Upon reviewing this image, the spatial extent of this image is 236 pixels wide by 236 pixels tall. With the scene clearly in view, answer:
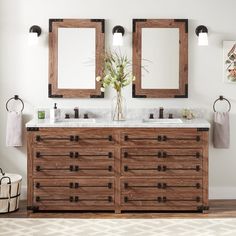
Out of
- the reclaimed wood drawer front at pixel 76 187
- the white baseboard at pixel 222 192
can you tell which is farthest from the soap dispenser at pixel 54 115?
the white baseboard at pixel 222 192

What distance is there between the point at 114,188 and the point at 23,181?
1.12m

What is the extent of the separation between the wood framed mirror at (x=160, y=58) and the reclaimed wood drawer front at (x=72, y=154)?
2.69 ft

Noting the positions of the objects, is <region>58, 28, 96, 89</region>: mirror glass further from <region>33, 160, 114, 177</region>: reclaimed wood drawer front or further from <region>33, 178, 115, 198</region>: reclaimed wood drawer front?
A: <region>33, 178, 115, 198</region>: reclaimed wood drawer front

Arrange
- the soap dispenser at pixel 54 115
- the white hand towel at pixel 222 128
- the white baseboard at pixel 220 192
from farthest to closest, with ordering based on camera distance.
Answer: the white baseboard at pixel 220 192
the white hand towel at pixel 222 128
the soap dispenser at pixel 54 115

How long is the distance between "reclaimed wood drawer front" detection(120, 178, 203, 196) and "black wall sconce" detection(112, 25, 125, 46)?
1340mm

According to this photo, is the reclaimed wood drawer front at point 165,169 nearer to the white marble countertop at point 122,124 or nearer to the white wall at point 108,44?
the white marble countertop at point 122,124

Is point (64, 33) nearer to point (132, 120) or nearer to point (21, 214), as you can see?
point (132, 120)

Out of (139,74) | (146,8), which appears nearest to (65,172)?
(139,74)

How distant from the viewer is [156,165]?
17.4 ft

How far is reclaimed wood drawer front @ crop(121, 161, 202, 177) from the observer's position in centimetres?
529

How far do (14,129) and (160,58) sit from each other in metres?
1.62

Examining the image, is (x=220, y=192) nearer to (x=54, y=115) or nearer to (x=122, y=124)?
(x=122, y=124)

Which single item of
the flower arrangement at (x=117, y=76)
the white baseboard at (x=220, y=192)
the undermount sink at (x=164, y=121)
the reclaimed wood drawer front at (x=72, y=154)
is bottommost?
the white baseboard at (x=220, y=192)

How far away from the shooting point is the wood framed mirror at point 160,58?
5750mm
